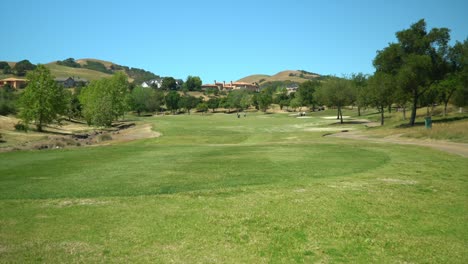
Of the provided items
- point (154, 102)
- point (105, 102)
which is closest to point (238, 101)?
point (154, 102)

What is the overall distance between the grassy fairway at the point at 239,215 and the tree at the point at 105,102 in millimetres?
61770

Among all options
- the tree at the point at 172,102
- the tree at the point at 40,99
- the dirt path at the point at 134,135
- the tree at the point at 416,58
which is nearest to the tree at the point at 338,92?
the tree at the point at 416,58

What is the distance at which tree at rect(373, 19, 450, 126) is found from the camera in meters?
46.6

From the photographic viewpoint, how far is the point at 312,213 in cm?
1130

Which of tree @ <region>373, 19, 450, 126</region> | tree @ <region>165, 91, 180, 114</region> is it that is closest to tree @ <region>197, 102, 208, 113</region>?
tree @ <region>165, 91, 180, 114</region>

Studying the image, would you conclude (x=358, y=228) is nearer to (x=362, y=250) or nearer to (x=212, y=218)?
(x=362, y=250)

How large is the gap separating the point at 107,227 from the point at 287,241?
4792 millimetres

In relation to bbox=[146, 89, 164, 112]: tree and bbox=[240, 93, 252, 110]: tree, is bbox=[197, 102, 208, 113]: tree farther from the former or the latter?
bbox=[146, 89, 164, 112]: tree

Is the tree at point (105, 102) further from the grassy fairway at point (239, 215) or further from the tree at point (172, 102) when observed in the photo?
the tree at point (172, 102)

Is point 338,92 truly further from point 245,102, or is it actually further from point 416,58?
point 245,102

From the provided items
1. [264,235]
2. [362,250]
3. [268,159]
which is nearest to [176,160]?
[268,159]

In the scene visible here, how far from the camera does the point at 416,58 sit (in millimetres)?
46312

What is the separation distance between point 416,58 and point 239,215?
42921 mm

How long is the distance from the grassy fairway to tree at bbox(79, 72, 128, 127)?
6177cm
